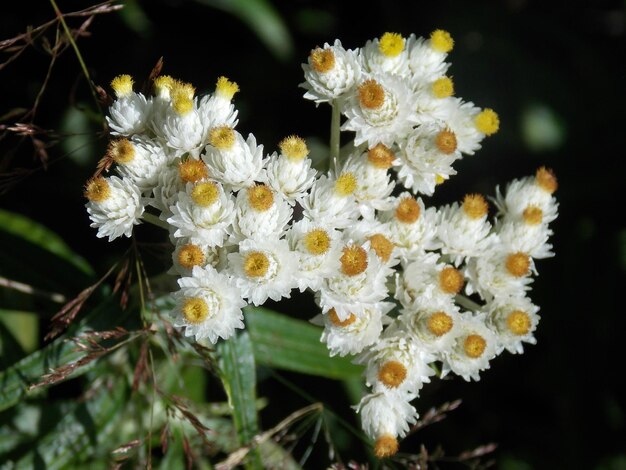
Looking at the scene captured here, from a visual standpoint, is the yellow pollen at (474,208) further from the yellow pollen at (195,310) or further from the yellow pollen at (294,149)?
the yellow pollen at (195,310)

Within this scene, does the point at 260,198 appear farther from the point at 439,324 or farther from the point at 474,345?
the point at 474,345

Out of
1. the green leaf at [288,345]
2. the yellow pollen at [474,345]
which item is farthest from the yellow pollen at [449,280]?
the green leaf at [288,345]

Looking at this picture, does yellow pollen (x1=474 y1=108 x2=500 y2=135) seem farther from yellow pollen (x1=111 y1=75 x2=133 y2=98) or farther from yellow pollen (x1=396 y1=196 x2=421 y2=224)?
yellow pollen (x1=111 y1=75 x2=133 y2=98)

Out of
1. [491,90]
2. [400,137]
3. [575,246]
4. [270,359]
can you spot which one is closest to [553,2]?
[491,90]

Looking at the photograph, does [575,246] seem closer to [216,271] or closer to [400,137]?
[400,137]

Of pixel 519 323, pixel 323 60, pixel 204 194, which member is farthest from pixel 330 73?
pixel 519 323

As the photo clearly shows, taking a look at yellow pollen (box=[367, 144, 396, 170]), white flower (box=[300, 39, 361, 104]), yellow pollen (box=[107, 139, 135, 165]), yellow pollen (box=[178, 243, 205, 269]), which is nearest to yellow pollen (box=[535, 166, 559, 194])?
yellow pollen (box=[367, 144, 396, 170])
